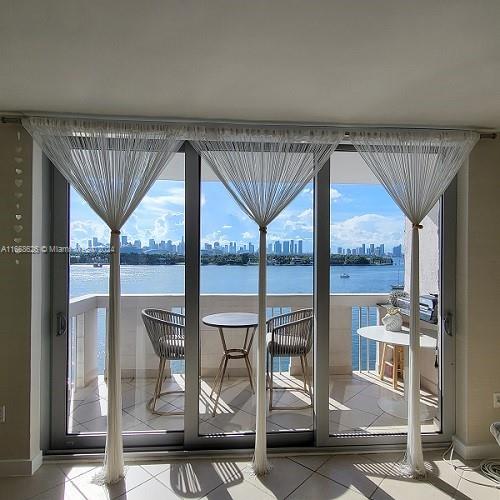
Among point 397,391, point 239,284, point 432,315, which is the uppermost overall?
point 239,284

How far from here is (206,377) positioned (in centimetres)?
275

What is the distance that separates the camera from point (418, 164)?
2615mm

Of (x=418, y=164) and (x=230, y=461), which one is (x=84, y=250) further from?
(x=418, y=164)

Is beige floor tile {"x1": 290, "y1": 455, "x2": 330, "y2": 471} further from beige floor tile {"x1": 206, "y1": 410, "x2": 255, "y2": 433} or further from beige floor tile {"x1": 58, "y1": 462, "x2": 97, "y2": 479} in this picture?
beige floor tile {"x1": 58, "y1": 462, "x2": 97, "y2": 479}

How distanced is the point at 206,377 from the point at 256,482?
77cm

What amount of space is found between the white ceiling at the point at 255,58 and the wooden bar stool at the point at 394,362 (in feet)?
5.94

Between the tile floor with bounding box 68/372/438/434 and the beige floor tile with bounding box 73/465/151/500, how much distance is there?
310mm

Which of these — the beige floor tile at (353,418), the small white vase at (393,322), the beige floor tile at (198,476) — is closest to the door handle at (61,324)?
the beige floor tile at (198,476)

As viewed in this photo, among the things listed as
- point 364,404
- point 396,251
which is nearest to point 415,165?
point 396,251

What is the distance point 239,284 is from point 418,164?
157 cm

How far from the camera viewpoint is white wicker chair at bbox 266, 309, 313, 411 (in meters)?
2.77

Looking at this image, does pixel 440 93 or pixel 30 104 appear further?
pixel 30 104

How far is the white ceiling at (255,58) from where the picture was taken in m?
1.39

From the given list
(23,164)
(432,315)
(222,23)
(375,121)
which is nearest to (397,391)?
(432,315)
